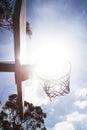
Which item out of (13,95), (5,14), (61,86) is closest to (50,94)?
(61,86)

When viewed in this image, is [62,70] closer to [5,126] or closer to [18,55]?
[18,55]

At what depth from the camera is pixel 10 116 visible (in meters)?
18.2

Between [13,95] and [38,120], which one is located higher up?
[13,95]

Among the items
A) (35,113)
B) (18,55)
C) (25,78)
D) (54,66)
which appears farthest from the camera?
(35,113)

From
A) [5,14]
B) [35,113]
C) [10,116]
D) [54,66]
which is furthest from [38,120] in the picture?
[54,66]

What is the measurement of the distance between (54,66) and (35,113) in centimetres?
1380

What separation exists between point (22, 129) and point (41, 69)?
13668mm

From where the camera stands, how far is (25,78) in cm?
506

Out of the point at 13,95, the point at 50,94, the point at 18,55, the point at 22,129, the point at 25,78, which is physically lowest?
the point at 22,129

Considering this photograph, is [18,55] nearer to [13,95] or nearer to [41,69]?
[41,69]

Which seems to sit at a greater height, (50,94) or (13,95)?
(50,94)

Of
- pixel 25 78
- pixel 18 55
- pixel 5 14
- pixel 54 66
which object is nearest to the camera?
pixel 18 55

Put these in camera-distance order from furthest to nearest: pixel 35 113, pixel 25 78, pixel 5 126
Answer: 1. pixel 35 113
2. pixel 5 126
3. pixel 25 78

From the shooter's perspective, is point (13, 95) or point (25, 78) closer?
point (25, 78)
